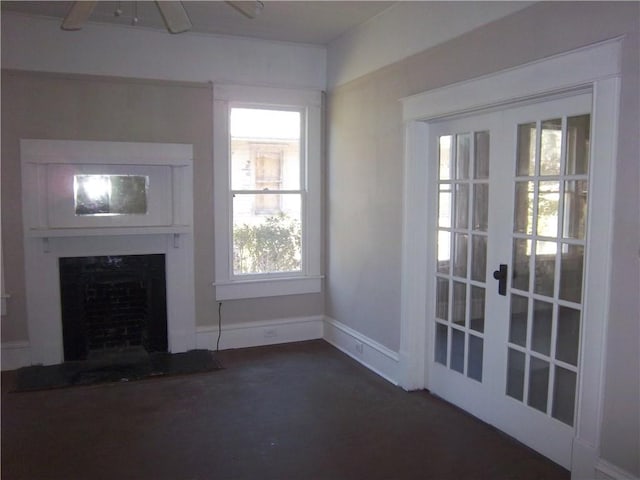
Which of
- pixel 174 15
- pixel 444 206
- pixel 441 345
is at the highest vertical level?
pixel 174 15

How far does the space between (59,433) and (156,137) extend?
251 cm

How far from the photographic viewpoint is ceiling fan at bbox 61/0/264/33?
2.55 meters

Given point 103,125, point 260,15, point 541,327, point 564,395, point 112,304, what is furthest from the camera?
point 112,304

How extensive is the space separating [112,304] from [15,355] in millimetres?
847

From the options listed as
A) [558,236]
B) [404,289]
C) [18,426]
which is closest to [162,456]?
[18,426]

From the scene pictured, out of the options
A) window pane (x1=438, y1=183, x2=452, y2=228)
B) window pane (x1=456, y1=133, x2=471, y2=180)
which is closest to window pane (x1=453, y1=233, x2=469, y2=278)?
window pane (x1=438, y1=183, x2=452, y2=228)

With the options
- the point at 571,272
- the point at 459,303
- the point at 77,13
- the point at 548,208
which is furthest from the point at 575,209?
the point at 77,13

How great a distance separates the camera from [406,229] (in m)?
3.98

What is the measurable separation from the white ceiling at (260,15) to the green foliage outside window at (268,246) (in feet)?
5.57

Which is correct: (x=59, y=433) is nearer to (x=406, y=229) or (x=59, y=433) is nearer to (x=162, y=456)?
(x=162, y=456)

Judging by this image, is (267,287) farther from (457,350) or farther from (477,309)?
(477,309)

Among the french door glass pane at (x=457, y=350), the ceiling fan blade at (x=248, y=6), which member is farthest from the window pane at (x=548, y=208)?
the ceiling fan blade at (x=248, y=6)

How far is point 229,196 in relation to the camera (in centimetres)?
502

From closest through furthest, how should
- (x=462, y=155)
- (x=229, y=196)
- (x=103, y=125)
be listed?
(x=462, y=155) < (x=103, y=125) < (x=229, y=196)
